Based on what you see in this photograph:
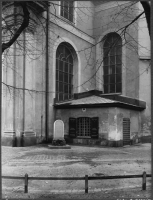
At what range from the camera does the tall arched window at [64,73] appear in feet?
69.3

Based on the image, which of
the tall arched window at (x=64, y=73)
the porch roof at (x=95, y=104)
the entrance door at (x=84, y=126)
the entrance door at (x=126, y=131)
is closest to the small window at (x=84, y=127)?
the entrance door at (x=84, y=126)

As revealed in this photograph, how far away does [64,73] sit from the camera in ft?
72.3

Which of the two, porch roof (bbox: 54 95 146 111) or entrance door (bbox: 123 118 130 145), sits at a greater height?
porch roof (bbox: 54 95 146 111)

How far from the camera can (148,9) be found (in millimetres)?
5637

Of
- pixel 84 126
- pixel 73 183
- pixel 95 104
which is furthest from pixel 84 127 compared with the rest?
pixel 73 183

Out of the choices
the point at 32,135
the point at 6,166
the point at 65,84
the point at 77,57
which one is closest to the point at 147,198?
the point at 6,166

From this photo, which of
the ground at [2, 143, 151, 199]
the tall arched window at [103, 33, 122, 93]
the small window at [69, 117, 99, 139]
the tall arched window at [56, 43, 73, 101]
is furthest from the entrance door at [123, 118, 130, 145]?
the ground at [2, 143, 151, 199]

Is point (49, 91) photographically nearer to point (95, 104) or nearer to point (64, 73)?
point (64, 73)

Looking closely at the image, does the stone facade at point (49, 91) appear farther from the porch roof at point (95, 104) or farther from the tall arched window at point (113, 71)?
the tall arched window at point (113, 71)

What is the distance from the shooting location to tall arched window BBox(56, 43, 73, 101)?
21.1 m

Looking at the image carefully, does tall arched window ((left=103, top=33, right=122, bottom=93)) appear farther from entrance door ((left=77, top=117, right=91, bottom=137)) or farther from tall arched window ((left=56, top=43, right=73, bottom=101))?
entrance door ((left=77, top=117, right=91, bottom=137))

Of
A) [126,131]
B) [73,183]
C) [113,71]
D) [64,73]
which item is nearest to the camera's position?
[73,183]

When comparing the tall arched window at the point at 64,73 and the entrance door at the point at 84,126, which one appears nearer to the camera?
the entrance door at the point at 84,126

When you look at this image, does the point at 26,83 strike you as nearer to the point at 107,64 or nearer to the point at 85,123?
the point at 85,123
